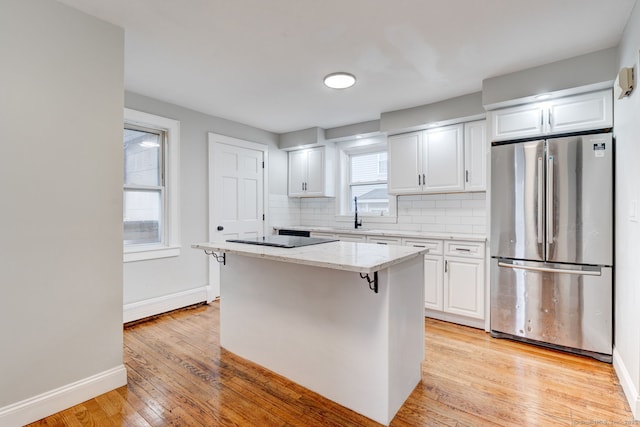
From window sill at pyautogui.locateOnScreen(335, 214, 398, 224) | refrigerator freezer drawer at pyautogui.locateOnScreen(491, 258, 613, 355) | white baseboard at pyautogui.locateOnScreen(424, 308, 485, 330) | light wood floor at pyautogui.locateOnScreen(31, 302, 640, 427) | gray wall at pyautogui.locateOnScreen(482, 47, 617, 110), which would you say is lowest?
light wood floor at pyautogui.locateOnScreen(31, 302, 640, 427)

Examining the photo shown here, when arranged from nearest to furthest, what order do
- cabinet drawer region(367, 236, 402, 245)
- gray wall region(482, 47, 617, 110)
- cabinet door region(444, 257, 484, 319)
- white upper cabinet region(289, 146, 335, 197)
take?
1. gray wall region(482, 47, 617, 110)
2. cabinet door region(444, 257, 484, 319)
3. cabinet drawer region(367, 236, 402, 245)
4. white upper cabinet region(289, 146, 335, 197)

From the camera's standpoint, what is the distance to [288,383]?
2121mm

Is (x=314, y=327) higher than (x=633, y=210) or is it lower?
lower

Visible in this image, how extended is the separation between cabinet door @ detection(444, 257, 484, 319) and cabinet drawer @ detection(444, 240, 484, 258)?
5 cm

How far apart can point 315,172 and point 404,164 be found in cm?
143

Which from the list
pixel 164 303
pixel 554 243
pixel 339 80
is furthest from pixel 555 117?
pixel 164 303

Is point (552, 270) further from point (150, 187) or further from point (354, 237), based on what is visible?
point (150, 187)

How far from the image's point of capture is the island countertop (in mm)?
1537

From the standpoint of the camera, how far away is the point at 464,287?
10.4ft

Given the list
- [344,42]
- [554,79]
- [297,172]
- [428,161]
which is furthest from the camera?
[297,172]

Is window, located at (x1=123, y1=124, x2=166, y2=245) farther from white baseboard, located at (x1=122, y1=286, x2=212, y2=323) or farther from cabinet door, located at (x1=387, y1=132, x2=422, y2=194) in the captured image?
cabinet door, located at (x1=387, y1=132, x2=422, y2=194)

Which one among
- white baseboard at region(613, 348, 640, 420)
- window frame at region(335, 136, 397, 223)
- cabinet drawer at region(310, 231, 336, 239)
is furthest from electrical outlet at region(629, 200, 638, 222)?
cabinet drawer at region(310, 231, 336, 239)

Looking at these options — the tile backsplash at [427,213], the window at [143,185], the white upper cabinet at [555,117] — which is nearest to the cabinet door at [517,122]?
the white upper cabinet at [555,117]

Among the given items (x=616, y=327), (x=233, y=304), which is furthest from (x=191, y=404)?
(x=616, y=327)
